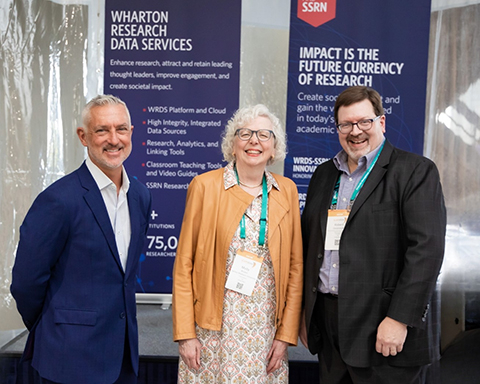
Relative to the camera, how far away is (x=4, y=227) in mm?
3600

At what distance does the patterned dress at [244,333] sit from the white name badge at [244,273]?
0.13 feet

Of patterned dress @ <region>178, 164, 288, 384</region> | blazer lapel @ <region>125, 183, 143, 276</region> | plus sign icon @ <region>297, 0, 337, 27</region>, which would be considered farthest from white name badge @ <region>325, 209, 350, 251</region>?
plus sign icon @ <region>297, 0, 337, 27</region>

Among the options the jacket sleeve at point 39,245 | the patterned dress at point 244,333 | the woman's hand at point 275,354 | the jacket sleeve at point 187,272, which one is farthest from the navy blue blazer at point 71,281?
the woman's hand at point 275,354

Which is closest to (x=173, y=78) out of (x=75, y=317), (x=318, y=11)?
(x=318, y=11)

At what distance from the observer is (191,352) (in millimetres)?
1983

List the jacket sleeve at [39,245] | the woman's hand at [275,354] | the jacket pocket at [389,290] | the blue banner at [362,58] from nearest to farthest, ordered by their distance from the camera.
→ the jacket sleeve at [39,245] < the jacket pocket at [389,290] < the woman's hand at [275,354] < the blue banner at [362,58]

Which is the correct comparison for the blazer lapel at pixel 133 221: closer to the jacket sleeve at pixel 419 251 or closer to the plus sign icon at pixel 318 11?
the jacket sleeve at pixel 419 251

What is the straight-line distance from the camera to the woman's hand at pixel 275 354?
6.64 ft

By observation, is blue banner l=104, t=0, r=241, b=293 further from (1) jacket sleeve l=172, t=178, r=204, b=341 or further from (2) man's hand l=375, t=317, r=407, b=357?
(2) man's hand l=375, t=317, r=407, b=357

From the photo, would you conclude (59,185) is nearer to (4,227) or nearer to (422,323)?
(422,323)

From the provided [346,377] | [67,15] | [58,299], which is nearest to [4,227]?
[67,15]

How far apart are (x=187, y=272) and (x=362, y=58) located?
2502mm

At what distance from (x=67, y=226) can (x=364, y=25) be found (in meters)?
2.93

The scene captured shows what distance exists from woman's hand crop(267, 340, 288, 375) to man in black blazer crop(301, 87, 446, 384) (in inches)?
5.7
